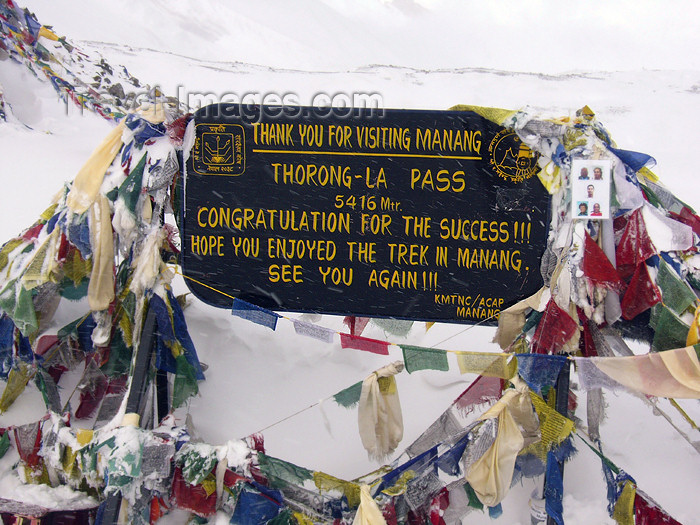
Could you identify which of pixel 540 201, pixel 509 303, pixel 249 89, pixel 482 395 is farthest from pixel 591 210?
pixel 249 89

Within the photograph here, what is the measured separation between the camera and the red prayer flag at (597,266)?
2.92 m

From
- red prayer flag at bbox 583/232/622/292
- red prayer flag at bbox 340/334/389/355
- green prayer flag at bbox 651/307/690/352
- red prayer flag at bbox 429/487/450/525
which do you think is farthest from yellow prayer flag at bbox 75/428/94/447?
green prayer flag at bbox 651/307/690/352

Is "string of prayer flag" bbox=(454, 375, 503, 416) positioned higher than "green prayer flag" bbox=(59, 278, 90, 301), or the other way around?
"green prayer flag" bbox=(59, 278, 90, 301)

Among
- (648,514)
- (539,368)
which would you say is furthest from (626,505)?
(539,368)

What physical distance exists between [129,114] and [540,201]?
2349 millimetres

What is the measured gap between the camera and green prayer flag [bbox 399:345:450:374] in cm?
305

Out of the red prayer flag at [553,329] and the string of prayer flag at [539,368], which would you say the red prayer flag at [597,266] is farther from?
the string of prayer flag at [539,368]

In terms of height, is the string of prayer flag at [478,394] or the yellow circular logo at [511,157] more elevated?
the yellow circular logo at [511,157]

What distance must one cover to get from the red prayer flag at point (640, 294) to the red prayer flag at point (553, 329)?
0.30 metres

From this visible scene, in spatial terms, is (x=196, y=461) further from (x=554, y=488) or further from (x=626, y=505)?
(x=626, y=505)

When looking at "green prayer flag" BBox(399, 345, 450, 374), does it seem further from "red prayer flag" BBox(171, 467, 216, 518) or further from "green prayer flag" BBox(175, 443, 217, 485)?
"red prayer flag" BBox(171, 467, 216, 518)

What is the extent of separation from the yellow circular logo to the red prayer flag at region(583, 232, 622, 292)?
18.1 inches

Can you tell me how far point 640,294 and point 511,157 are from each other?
3.17 feet

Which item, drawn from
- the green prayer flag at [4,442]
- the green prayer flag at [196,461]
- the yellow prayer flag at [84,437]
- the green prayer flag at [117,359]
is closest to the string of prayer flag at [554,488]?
the green prayer flag at [196,461]
